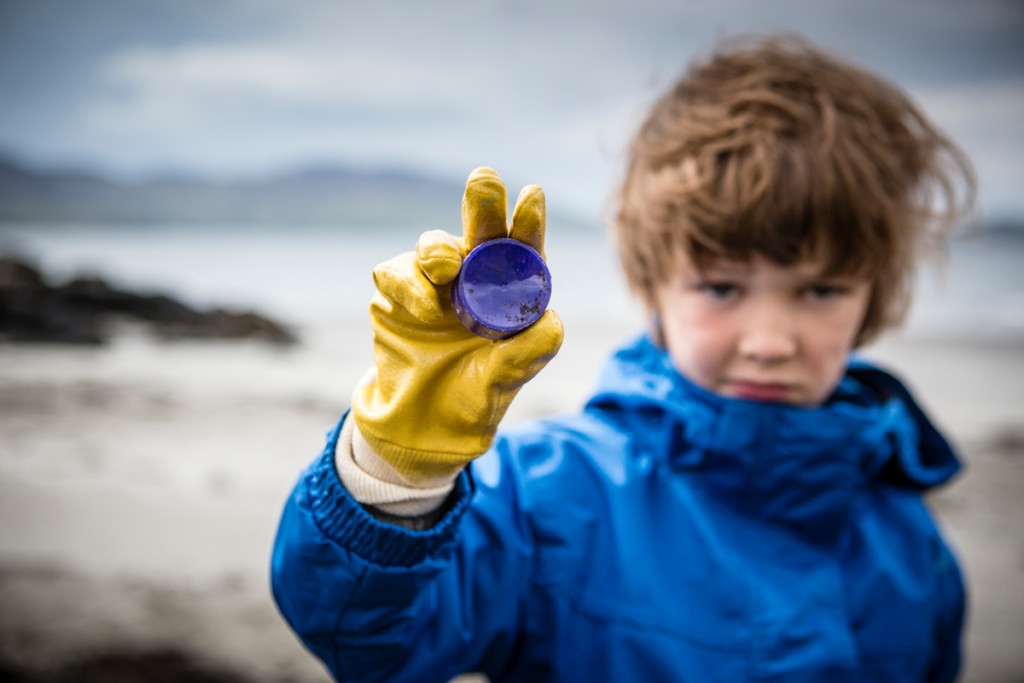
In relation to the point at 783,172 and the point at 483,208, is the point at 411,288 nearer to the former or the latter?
the point at 483,208

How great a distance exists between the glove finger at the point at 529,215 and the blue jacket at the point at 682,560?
594 mm

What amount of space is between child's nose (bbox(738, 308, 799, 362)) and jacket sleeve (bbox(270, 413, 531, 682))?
0.77 metres

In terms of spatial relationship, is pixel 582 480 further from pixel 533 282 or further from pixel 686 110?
pixel 686 110

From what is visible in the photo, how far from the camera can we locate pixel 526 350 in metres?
0.92

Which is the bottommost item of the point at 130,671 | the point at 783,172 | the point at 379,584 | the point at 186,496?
the point at 130,671

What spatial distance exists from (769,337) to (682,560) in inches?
21.9

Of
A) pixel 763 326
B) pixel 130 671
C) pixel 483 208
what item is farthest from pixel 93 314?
pixel 483 208

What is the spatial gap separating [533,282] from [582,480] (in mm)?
739

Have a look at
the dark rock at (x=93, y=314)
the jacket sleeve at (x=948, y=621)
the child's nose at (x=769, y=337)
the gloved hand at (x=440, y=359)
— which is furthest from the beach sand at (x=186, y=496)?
the child's nose at (x=769, y=337)

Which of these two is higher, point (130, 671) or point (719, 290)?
point (719, 290)

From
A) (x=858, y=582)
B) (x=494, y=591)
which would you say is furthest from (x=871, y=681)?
(x=494, y=591)

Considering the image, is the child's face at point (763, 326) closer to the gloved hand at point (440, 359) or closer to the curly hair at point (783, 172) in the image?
the curly hair at point (783, 172)

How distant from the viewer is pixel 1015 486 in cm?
443

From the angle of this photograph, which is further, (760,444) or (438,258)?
(760,444)
